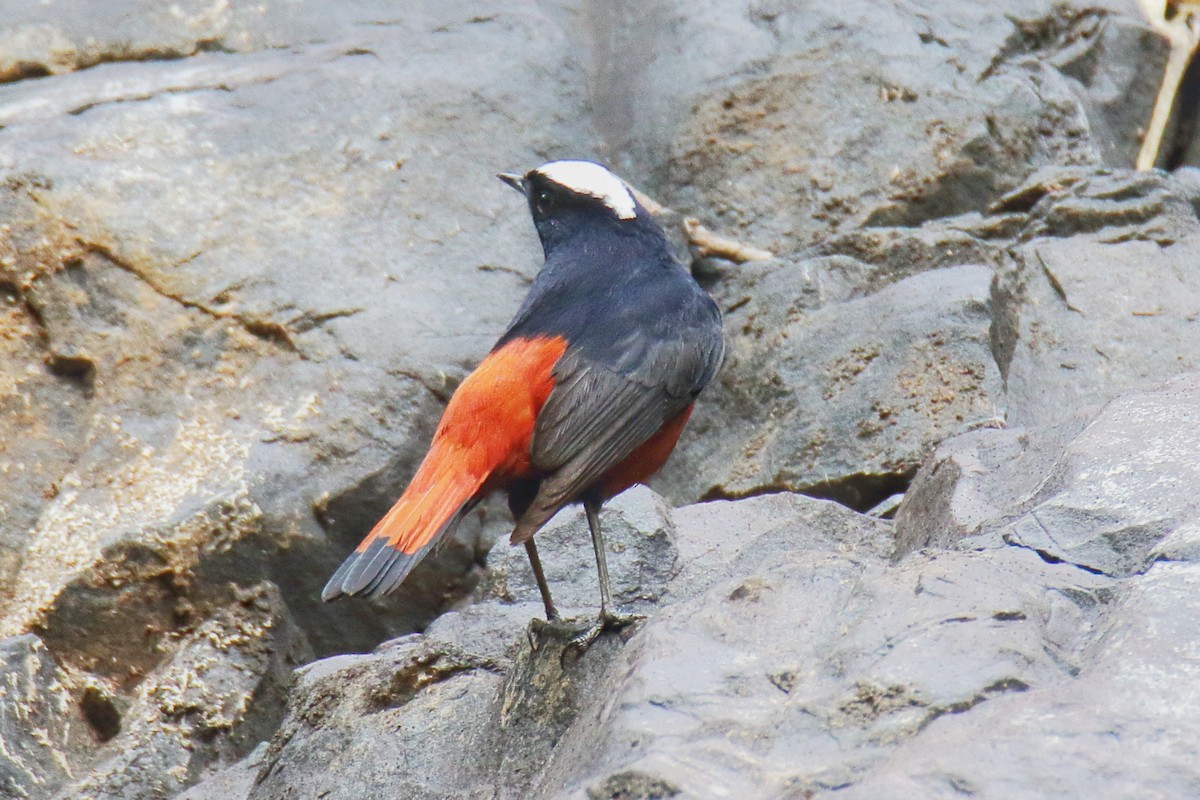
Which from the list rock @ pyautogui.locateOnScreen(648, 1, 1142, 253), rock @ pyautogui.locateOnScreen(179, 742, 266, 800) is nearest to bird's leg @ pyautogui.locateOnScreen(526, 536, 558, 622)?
rock @ pyautogui.locateOnScreen(179, 742, 266, 800)

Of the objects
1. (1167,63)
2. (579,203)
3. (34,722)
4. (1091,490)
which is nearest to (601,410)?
(579,203)

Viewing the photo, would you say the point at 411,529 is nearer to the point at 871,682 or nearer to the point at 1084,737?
the point at 871,682

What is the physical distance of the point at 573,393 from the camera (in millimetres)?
4512

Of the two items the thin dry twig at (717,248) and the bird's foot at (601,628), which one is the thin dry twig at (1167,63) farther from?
the bird's foot at (601,628)

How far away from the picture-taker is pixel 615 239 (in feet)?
17.6

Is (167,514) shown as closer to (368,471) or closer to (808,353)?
(368,471)

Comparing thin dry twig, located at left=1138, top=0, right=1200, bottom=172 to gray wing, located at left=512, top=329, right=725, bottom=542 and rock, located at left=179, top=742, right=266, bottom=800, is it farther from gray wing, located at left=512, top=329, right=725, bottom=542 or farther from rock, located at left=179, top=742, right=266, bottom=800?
rock, located at left=179, top=742, right=266, bottom=800

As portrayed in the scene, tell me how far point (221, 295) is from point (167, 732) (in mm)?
1989

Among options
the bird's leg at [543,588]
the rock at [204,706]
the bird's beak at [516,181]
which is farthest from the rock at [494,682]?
A: the bird's beak at [516,181]

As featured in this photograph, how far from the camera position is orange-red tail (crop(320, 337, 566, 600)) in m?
3.87

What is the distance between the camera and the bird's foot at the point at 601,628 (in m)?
4.20

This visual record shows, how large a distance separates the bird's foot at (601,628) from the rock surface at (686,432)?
0.16 ft

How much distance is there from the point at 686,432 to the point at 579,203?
183cm

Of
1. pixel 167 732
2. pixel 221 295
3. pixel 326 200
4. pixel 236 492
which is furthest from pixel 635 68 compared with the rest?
pixel 167 732
